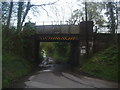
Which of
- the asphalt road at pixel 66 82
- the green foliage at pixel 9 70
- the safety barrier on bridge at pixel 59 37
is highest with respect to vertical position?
the safety barrier on bridge at pixel 59 37

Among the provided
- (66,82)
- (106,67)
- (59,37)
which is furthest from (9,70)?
(59,37)

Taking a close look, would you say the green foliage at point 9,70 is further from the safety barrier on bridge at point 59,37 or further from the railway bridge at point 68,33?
the safety barrier on bridge at point 59,37

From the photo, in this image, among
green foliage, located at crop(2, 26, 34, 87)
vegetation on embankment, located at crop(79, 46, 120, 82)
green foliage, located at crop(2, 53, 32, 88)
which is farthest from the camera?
green foliage, located at crop(2, 26, 34, 87)

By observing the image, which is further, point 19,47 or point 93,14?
point 93,14

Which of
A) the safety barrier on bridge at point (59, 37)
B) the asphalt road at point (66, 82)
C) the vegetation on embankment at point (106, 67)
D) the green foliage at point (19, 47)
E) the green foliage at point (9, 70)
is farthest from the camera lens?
the safety barrier on bridge at point (59, 37)

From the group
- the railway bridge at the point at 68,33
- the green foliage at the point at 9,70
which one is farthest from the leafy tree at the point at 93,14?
the green foliage at the point at 9,70

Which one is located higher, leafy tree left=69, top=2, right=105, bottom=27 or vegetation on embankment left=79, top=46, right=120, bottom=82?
leafy tree left=69, top=2, right=105, bottom=27

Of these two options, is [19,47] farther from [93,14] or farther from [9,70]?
[93,14]

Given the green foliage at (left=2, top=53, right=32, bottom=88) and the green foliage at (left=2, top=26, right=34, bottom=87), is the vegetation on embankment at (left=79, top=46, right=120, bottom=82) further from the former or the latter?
the green foliage at (left=2, top=26, right=34, bottom=87)

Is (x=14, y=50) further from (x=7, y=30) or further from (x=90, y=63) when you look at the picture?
(x=90, y=63)

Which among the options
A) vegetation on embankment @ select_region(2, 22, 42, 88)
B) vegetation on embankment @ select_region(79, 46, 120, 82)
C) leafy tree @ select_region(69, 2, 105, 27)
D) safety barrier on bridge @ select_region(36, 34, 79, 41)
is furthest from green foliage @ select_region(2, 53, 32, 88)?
leafy tree @ select_region(69, 2, 105, 27)

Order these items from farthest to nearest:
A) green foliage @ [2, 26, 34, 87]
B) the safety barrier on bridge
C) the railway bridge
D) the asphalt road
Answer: the safety barrier on bridge < the railway bridge < green foliage @ [2, 26, 34, 87] < the asphalt road

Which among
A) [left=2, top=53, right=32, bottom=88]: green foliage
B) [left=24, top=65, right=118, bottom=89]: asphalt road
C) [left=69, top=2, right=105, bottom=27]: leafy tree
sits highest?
[left=69, top=2, right=105, bottom=27]: leafy tree

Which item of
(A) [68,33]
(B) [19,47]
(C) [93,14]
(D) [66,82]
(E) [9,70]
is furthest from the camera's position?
(C) [93,14]
